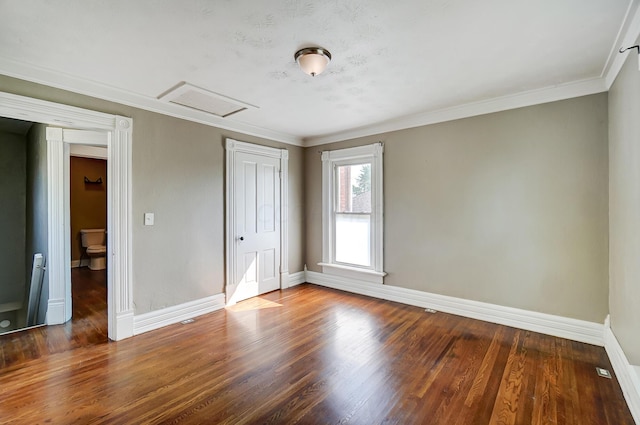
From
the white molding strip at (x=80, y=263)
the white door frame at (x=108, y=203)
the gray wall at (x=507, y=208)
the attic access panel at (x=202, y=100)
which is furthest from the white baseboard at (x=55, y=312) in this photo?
the gray wall at (x=507, y=208)

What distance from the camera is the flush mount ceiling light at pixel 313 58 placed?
220cm

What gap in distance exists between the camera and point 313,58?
2.23 m

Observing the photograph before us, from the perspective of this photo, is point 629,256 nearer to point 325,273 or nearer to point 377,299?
point 377,299

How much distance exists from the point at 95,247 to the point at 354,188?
581 cm

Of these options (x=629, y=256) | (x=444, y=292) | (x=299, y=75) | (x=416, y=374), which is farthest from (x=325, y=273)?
(x=629, y=256)

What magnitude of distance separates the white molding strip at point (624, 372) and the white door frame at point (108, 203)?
4105mm

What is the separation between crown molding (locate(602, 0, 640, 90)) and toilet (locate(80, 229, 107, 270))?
26.9ft

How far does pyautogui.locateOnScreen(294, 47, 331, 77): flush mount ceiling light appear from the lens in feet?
7.22

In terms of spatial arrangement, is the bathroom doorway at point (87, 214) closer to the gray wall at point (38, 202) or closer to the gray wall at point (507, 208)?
the gray wall at point (38, 202)

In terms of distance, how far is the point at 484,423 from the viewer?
1819mm

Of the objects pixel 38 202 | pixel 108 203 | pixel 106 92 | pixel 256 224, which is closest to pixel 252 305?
pixel 256 224

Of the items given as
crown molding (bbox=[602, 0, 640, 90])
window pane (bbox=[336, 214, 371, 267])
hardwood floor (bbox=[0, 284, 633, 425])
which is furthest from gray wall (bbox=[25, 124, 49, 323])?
crown molding (bbox=[602, 0, 640, 90])

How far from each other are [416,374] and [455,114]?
2.89 meters

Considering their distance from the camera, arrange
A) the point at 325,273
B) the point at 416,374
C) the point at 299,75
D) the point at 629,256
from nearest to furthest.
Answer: the point at 629,256
the point at 416,374
the point at 299,75
the point at 325,273
